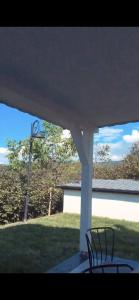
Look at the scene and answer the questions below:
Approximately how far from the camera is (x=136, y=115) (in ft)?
13.3

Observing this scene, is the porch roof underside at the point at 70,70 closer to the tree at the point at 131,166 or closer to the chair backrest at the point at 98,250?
the chair backrest at the point at 98,250

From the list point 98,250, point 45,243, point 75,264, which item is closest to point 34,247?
point 45,243

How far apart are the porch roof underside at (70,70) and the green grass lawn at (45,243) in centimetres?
219

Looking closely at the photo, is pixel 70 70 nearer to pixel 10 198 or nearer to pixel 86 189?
pixel 86 189

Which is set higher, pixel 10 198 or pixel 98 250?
pixel 10 198

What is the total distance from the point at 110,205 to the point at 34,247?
498cm

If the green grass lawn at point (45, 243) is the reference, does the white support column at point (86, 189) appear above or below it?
above

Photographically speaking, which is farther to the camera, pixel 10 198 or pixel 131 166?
pixel 131 166

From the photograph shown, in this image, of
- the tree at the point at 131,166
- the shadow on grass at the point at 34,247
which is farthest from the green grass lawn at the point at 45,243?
the tree at the point at 131,166

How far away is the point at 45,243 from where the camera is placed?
238 inches

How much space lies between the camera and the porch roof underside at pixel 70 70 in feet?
5.85

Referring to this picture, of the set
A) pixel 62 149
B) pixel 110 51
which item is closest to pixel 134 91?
pixel 110 51
